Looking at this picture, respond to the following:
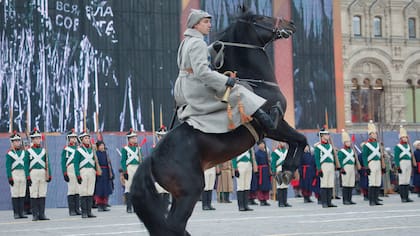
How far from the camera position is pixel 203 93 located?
7168 millimetres

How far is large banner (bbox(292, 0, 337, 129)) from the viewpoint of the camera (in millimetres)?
37531

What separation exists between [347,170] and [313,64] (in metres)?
19.5

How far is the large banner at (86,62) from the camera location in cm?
3269

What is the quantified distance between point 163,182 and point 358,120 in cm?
4050

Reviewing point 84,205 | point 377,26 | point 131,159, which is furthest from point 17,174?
point 377,26

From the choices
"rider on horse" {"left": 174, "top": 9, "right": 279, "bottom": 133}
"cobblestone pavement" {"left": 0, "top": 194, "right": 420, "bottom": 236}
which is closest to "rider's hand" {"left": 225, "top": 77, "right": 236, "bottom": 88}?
"rider on horse" {"left": 174, "top": 9, "right": 279, "bottom": 133}

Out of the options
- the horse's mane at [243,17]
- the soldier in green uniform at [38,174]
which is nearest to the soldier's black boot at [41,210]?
the soldier in green uniform at [38,174]

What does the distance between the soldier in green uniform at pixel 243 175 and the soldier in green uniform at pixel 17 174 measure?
4439mm

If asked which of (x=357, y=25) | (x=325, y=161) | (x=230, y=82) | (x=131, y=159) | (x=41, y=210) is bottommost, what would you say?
(x=41, y=210)

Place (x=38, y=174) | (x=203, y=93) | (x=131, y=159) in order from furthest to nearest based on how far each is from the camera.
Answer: (x=131, y=159), (x=38, y=174), (x=203, y=93)

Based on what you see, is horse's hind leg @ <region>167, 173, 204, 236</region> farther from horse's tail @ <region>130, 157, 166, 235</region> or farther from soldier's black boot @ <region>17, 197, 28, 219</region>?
soldier's black boot @ <region>17, 197, 28, 219</region>

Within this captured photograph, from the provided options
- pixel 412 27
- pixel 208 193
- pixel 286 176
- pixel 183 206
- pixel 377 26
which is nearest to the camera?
pixel 183 206

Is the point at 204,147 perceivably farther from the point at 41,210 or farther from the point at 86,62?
the point at 86,62

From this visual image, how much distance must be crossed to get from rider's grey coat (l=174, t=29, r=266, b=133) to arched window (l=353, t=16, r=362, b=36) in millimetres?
40395
